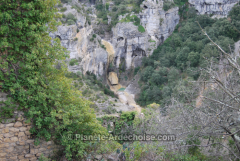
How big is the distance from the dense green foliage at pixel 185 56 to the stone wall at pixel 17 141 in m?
17.7

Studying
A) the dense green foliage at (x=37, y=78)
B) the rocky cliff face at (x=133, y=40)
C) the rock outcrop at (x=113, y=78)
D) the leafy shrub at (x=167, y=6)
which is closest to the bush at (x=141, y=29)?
the rocky cliff face at (x=133, y=40)

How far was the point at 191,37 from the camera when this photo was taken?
2769cm

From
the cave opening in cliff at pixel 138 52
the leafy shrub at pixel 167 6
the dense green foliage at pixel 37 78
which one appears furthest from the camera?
the cave opening in cliff at pixel 138 52

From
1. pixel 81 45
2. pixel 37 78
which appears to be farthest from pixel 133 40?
pixel 37 78

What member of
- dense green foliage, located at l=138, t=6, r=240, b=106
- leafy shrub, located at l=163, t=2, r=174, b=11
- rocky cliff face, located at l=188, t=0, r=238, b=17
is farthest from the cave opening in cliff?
rocky cliff face, located at l=188, t=0, r=238, b=17

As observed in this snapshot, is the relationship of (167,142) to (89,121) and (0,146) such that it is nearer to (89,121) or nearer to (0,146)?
(89,121)

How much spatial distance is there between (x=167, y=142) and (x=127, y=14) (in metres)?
30.5

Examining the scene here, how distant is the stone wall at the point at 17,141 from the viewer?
14.1ft

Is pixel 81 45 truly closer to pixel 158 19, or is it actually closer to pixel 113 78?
pixel 113 78

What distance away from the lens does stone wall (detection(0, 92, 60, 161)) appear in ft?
14.1

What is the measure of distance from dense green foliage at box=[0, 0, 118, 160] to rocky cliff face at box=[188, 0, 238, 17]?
33.6m

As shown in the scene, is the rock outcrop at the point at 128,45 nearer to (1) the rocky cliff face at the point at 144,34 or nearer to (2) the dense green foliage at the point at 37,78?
(1) the rocky cliff face at the point at 144,34

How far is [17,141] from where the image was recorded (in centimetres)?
439

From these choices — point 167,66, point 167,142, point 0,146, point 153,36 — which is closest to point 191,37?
point 167,66
